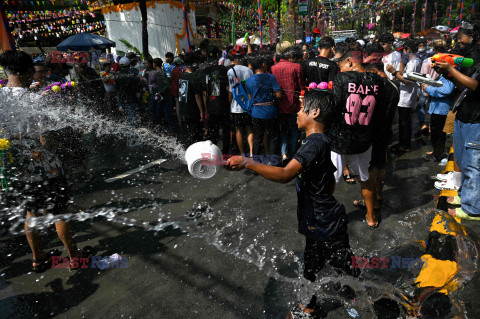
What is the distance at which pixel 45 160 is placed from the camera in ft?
9.95

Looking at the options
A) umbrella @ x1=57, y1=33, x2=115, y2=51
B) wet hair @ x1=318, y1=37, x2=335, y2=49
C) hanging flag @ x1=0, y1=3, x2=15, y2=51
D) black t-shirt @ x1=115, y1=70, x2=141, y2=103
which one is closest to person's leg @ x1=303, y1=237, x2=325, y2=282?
wet hair @ x1=318, y1=37, x2=335, y2=49

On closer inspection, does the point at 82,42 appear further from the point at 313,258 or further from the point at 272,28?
the point at 313,258

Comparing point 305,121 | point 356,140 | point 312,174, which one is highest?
point 305,121

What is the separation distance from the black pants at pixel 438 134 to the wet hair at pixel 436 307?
12.0ft

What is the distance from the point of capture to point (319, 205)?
2.23 m

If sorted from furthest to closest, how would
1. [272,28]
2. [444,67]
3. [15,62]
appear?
[272,28], [15,62], [444,67]

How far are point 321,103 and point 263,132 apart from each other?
3.14 metres

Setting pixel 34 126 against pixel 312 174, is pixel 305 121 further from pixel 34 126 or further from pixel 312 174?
pixel 34 126

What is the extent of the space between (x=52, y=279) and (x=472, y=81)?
431 centimetres

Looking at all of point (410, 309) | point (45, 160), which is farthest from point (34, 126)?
point (410, 309)

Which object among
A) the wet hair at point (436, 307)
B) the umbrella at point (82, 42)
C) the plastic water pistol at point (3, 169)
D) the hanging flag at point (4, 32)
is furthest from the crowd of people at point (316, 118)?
the umbrella at point (82, 42)

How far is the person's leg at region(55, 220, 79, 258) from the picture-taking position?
3068 mm

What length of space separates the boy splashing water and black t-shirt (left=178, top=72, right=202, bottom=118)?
4.29m

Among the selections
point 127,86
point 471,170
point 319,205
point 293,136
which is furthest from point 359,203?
point 127,86
